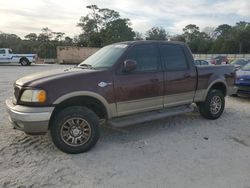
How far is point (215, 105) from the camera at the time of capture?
273 inches

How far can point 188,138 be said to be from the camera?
5.53m

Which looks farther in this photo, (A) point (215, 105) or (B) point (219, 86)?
(B) point (219, 86)

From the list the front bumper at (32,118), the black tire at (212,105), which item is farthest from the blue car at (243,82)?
the front bumper at (32,118)

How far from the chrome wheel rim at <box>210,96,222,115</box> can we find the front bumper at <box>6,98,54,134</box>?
409 cm

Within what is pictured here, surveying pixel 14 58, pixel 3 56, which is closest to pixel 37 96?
pixel 3 56

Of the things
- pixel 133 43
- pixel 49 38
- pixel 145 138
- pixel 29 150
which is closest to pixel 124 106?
pixel 145 138

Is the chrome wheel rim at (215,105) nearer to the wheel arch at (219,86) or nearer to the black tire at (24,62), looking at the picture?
the wheel arch at (219,86)

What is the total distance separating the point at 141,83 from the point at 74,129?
157 cm

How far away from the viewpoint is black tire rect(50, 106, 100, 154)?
4570 millimetres

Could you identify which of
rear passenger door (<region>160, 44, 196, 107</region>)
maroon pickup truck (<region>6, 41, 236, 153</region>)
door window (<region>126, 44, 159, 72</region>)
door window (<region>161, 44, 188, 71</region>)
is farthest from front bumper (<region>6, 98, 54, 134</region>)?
door window (<region>161, 44, 188, 71</region>)

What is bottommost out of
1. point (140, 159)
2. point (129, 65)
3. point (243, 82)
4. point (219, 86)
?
point (140, 159)

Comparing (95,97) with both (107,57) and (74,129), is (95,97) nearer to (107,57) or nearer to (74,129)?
(74,129)

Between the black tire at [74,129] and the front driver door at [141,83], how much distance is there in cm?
66

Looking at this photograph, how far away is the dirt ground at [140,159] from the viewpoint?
380 cm
